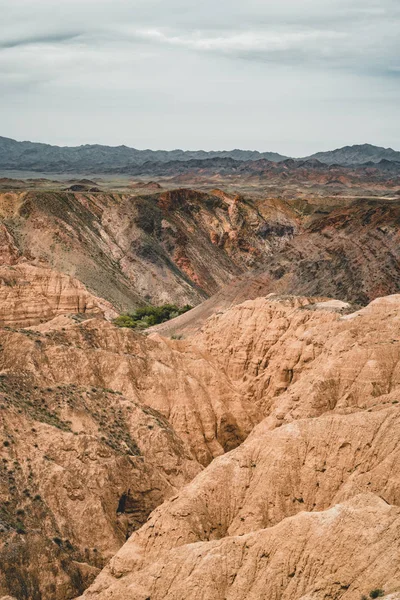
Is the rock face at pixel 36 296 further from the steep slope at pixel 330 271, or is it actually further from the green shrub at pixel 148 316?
the steep slope at pixel 330 271

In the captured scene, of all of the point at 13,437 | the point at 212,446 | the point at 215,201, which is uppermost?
the point at 215,201

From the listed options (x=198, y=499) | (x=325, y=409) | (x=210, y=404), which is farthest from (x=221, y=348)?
(x=198, y=499)

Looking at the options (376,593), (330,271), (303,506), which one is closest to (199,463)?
(303,506)

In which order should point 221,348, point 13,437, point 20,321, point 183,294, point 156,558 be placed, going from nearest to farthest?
point 156,558 → point 13,437 → point 221,348 → point 20,321 → point 183,294

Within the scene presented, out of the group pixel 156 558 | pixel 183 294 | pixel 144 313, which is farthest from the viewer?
pixel 183 294

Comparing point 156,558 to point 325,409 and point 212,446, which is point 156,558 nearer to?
point 325,409
